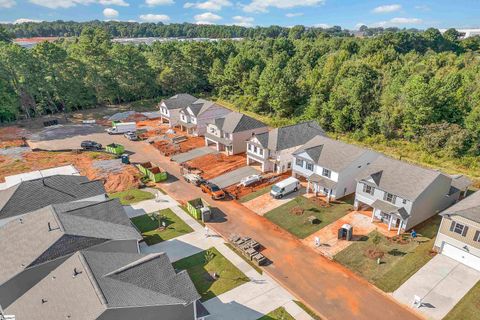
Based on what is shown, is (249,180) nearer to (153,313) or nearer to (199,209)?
(199,209)

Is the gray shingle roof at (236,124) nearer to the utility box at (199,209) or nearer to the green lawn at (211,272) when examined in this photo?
the utility box at (199,209)

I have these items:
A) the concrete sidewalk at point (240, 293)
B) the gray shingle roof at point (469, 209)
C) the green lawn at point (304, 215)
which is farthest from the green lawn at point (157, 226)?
the gray shingle roof at point (469, 209)

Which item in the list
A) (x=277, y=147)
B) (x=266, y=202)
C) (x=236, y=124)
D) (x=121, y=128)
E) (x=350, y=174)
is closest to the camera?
(x=350, y=174)

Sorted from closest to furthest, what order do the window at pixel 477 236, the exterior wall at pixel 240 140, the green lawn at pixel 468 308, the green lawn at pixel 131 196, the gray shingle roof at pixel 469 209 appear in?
1. the green lawn at pixel 468 308
2. the window at pixel 477 236
3. the gray shingle roof at pixel 469 209
4. the green lawn at pixel 131 196
5. the exterior wall at pixel 240 140

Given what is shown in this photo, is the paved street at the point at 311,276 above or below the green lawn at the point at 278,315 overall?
above

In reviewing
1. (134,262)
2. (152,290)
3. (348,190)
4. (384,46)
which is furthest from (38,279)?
(384,46)

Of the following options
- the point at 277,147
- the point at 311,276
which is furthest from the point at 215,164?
the point at 311,276

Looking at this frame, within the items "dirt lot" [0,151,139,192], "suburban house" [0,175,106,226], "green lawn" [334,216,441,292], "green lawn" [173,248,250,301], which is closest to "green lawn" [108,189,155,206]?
"dirt lot" [0,151,139,192]
